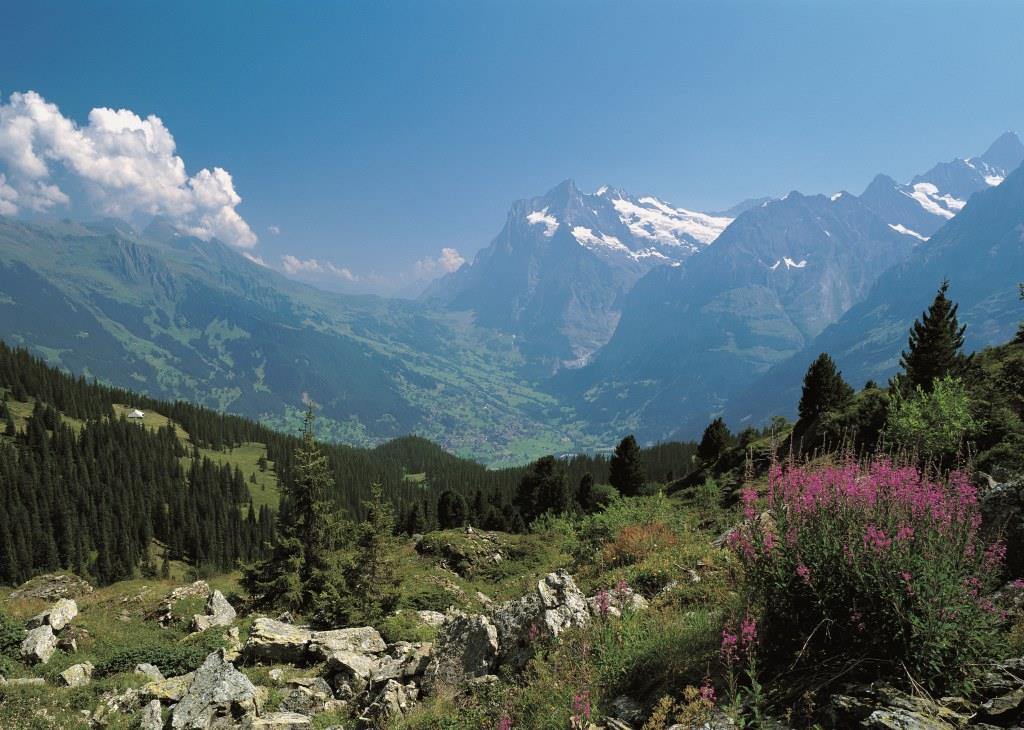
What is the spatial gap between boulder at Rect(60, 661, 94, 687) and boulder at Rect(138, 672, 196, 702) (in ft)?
9.10

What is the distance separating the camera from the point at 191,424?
17050 cm

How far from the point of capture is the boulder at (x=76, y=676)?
49.5 feet

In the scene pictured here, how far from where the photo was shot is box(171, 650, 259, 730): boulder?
1098 cm

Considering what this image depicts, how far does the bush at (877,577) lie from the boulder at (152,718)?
1390cm

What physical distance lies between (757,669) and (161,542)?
456 feet

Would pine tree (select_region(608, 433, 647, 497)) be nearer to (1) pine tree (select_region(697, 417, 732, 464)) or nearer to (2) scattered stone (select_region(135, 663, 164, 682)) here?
(1) pine tree (select_region(697, 417, 732, 464))

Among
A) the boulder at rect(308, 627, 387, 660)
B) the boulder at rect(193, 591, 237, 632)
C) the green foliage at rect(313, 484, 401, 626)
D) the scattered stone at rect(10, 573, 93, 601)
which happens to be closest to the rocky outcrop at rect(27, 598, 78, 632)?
the boulder at rect(193, 591, 237, 632)

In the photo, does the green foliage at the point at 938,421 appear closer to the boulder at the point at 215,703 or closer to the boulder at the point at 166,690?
the boulder at the point at 215,703

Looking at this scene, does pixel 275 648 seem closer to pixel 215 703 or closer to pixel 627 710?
pixel 215 703

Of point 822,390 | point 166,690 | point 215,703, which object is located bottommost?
point 166,690

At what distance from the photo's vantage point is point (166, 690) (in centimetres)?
1355

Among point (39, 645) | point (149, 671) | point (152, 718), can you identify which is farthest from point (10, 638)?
point (152, 718)

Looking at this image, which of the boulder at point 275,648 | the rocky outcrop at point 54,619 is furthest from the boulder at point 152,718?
the rocky outcrop at point 54,619

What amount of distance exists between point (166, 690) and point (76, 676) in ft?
15.5
